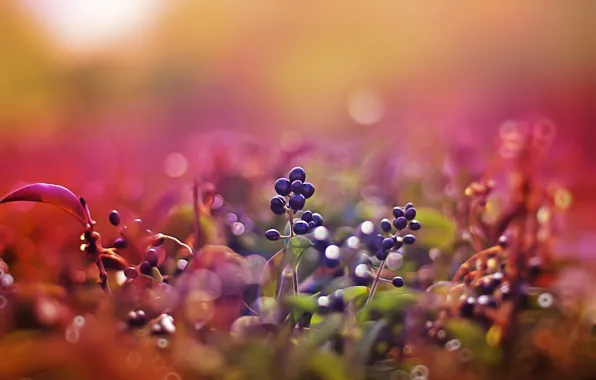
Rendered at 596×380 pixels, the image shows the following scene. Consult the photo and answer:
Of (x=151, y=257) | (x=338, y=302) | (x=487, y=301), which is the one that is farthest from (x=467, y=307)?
(x=151, y=257)

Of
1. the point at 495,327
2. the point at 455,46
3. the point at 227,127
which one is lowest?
the point at 495,327

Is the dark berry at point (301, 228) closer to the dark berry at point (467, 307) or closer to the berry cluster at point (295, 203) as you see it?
the berry cluster at point (295, 203)

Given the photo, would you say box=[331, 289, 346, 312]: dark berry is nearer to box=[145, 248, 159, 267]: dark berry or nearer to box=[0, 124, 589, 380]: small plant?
box=[0, 124, 589, 380]: small plant

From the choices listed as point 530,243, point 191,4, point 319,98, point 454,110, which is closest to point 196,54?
point 191,4

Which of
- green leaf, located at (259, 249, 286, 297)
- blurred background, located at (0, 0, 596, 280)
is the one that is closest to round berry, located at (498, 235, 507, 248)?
blurred background, located at (0, 0, 596, 280)

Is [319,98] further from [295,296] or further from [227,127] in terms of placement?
[295,296]
